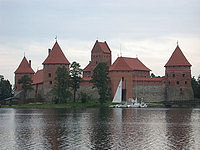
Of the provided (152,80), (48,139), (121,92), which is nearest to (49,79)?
(121,92)

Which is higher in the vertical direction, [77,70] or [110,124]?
[77,70]

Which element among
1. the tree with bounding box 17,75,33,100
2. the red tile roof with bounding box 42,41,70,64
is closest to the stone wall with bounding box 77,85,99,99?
the red tile roof with bounding box 42,41,70,64

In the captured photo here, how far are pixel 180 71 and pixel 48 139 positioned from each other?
41968mm

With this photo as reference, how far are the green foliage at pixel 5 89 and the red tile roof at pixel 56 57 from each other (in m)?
12.8

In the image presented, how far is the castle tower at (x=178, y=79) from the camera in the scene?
6172cm

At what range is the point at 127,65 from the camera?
62031mm

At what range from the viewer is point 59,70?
55.8 m

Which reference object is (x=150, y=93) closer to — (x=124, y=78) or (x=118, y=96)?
(x=124, y=78)

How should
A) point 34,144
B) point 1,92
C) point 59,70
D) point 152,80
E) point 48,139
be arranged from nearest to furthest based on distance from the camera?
point 34,144, point 48,139, point 59,70, point 152,80, point 1,92

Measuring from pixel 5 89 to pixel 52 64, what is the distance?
1439 cm

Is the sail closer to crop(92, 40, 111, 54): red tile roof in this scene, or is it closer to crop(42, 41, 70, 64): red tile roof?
crop(42, 41, 70, 64): red tile roof

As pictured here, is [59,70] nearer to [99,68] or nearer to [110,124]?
[99,68]

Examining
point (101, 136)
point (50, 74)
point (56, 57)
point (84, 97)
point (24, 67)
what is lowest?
point (101, 136)

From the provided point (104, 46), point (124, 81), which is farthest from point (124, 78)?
point (104, 46)
